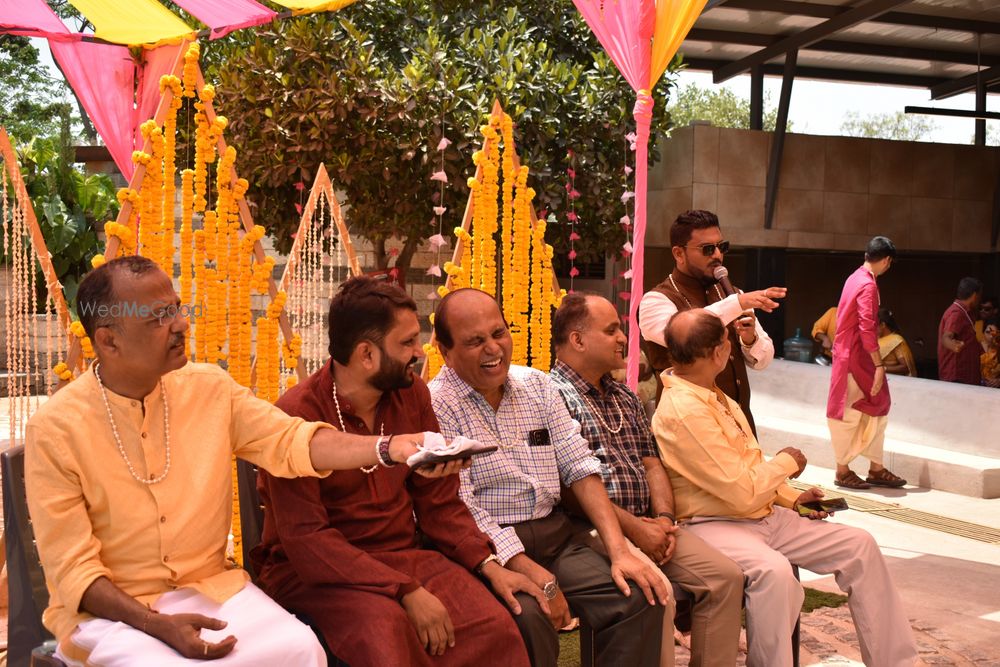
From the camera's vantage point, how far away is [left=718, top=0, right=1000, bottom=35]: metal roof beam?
32.3ft

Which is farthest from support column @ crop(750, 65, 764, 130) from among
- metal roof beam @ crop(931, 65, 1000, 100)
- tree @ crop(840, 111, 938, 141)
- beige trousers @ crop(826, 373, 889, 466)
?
beige trousers @ crop(826, 373, 889, 466)

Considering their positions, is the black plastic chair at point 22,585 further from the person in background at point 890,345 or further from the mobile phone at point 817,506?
the person in background at point 890,345

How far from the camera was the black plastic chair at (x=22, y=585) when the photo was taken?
255 centimetres

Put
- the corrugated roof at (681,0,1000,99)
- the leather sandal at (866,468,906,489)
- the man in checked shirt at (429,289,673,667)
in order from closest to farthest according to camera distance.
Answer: the man in checked shirt at (429,289,673,667) → the leather sandal at (866,468,906,489) → the corrugated roof at (681,0,1000,99)

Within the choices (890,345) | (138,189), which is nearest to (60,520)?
(138,189)

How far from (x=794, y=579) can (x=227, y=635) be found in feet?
5.83

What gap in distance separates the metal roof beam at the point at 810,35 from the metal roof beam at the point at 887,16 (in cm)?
12

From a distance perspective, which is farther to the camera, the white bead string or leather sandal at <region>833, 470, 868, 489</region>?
leather sandal at <region>833, 470, 868, 489</region>

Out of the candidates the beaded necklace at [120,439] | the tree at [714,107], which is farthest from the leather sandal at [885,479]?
the tree at [714,107]

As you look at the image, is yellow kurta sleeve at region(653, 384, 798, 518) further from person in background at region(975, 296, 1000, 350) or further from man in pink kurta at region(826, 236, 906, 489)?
person in background at region(975, 296, 1000, 350)

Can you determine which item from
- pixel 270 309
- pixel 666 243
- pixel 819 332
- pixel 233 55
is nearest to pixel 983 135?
pixel 666 243

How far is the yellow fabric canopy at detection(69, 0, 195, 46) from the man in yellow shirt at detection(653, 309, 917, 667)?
16.2ft

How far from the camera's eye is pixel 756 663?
3234 millimetres

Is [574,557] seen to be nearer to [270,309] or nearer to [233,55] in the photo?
[270,309]
